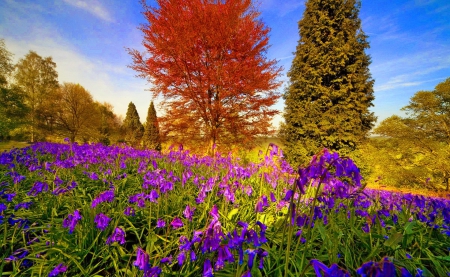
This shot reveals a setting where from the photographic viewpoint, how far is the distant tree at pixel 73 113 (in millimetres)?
23872

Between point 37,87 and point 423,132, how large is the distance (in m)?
38.2

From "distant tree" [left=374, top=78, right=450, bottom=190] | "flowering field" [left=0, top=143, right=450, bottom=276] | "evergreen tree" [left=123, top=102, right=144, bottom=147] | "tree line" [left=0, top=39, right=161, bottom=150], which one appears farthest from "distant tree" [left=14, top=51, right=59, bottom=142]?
"distant tree" [left=374, top=78, right=450, bottom=190]

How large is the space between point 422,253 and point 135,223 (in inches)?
108

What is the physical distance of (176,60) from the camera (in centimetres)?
916

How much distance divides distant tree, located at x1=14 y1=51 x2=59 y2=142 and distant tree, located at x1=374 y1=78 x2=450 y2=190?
3355 cm

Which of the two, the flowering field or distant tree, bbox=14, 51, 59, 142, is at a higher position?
distant tree, bbox=14, 51, 59, 142

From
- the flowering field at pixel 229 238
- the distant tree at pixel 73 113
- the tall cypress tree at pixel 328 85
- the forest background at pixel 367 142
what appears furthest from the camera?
the distant tree at pixel 73 113

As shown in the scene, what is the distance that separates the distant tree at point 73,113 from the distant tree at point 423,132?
3027 centimetres

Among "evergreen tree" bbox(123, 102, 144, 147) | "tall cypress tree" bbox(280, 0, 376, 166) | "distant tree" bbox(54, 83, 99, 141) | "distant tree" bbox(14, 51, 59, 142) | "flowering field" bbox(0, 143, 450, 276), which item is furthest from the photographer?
"evergreen tree" bbox(123, 102, 144, 147)

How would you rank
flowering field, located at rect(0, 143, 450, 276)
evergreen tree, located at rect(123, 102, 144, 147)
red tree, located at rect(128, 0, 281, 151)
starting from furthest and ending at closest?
evergreen tree, located at rect(123, 102, 144, 147) → red tree, located at rect(128, 0, 281, 151) → flowering field, located at rect(0, 143, 450, 276)

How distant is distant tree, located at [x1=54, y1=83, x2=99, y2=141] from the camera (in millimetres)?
23872

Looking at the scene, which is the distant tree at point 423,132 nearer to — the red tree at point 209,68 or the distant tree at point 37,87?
the red tree at point 209,68

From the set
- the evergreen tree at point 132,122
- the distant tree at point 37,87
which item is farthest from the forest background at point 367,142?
the evergreen tree at point 132,122

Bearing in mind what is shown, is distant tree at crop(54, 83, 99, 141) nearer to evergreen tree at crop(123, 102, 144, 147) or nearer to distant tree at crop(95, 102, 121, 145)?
distant tree at crop(95, 102, 121, 145)
